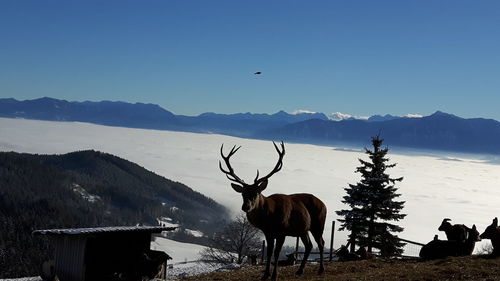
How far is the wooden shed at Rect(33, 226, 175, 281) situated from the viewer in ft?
76.9

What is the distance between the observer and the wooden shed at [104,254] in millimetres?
23453

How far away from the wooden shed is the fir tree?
69.5 feet

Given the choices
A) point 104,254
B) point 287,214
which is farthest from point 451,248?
point 104,254

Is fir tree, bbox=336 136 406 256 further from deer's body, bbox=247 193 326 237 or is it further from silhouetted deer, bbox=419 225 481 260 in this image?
deer's body, bbox=247 193 326 237

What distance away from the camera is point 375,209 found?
4169 cm

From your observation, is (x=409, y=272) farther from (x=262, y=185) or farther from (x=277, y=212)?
(x=262, y=185)

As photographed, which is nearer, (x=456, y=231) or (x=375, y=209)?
(x=456, y=231)

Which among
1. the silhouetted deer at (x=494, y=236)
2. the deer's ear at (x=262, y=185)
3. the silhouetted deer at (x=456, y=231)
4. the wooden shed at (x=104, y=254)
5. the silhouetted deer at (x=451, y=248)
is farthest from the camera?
the wooden shed at (x=104, y=254)

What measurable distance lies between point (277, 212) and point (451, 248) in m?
10.9

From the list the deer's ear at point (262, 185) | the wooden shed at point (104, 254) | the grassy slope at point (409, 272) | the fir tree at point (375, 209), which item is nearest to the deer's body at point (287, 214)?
the deer's ear at point (262, 185)

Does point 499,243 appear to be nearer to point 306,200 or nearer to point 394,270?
point 394,270

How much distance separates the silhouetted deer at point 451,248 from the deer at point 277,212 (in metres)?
7.96

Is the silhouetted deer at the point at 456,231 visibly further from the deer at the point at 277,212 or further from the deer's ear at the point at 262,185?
the deer's ear at the point at 262,185

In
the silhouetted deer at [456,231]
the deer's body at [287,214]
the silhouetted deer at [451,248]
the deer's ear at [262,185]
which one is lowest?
the silhouetted deer at [451,248]
